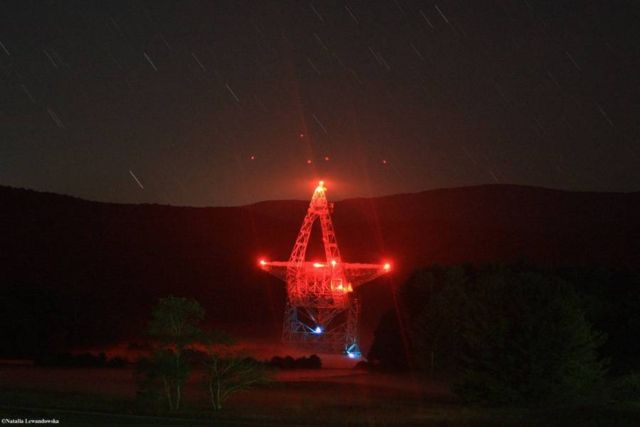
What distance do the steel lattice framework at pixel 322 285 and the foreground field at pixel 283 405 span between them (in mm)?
8737

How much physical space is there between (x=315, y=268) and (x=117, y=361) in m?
11.3

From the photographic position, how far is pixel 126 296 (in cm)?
5897

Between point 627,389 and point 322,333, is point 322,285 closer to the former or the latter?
point 322,333

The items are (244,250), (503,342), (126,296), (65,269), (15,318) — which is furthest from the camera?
(244,250)

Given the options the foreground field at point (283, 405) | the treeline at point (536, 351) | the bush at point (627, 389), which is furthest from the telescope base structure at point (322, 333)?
the bush at point (627, 389)

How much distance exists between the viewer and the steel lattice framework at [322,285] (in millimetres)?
41281

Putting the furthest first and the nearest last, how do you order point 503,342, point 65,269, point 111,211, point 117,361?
point 111,211 → point 65,269 → point 117,361 → point 503,342

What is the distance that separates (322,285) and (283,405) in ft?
60.0

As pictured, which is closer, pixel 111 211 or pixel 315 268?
pixel 315 268

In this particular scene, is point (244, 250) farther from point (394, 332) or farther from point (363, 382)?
point (363, 382)

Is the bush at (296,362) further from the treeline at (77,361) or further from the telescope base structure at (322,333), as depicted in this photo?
the treeline at (77,361)

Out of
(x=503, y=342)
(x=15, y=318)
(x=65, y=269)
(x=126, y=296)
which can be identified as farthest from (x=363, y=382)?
(x=65, y=269)

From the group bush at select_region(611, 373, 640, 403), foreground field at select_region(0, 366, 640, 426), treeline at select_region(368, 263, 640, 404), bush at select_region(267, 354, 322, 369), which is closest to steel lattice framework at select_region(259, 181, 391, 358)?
bush at select_region(267, 354, 322, 369)

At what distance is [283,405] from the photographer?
75.9 feet
